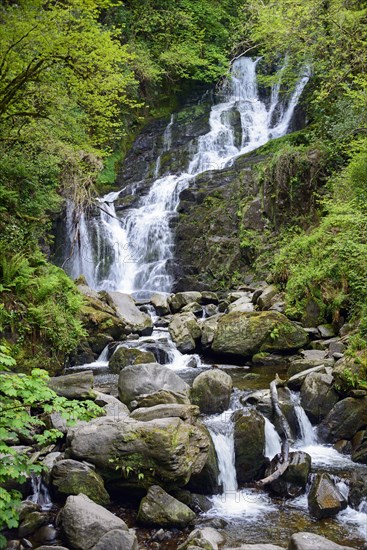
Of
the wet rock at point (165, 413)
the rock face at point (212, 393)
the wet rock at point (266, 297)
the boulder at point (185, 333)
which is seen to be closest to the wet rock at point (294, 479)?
the wet rock at point (165, 413)

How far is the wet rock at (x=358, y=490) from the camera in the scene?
6.04m

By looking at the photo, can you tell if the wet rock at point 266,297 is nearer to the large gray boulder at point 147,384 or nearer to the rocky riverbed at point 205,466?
the rocky riverbed at point 205,466

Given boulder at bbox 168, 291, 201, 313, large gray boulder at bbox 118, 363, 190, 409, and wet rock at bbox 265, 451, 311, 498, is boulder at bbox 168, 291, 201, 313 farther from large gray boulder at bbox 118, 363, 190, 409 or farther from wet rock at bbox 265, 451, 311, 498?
wet rock at bbox 265, 451, 311, 498

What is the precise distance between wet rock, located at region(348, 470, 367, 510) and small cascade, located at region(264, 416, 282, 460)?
1.30 meters

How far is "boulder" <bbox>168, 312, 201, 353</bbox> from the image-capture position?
12211 mm

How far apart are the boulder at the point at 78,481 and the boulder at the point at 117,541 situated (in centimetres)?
103

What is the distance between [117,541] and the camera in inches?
189

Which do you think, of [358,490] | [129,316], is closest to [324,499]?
[358,490]

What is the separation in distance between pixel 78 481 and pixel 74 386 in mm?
2373

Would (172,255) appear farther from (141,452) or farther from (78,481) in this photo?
(78,481)

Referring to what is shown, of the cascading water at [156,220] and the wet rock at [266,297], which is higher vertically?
the cascading water at [156,220]

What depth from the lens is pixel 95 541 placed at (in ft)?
16.2

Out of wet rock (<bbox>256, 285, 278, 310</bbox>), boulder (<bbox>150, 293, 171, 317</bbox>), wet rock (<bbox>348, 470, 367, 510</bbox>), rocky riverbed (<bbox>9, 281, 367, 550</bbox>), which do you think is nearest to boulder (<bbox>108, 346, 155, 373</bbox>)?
rocky riverbed (<bbox>9, 281, 367, 550</bbox>)

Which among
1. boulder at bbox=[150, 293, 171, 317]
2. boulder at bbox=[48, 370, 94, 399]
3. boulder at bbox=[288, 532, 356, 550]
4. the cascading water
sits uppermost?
the cascading water
